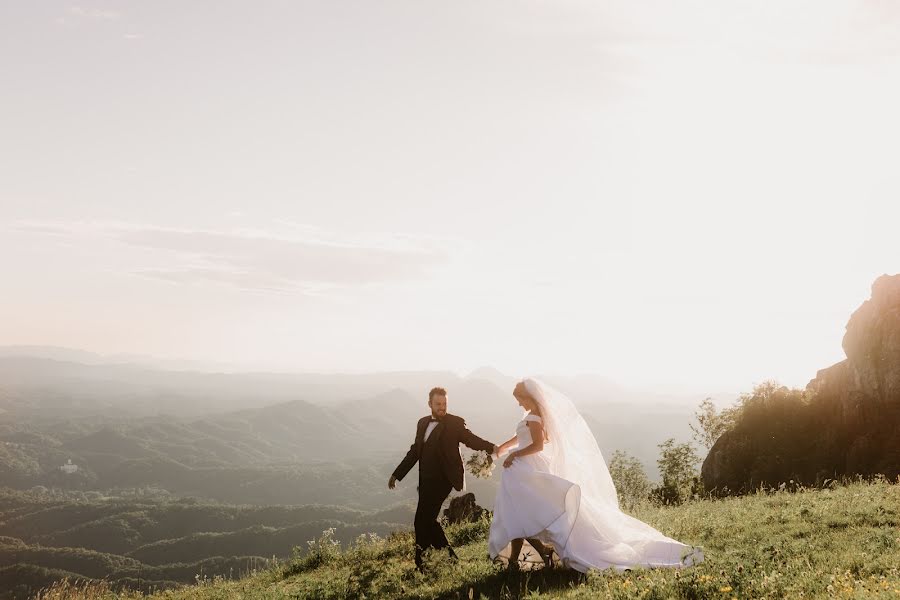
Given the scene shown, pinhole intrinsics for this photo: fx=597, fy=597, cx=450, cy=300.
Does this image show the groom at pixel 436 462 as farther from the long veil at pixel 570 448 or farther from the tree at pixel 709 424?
the tree at pixel 709 424

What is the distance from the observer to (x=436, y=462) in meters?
11.0

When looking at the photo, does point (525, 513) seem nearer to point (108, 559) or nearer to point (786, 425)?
point (786, 425)

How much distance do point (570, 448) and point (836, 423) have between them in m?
26.4

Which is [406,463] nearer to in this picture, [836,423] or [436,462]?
[436,462]

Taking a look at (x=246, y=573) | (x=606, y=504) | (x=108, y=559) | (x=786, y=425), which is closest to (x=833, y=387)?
(x=786, y=425)

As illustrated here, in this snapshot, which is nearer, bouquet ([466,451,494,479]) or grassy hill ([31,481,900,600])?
grassy hill ([31,481,900,600])

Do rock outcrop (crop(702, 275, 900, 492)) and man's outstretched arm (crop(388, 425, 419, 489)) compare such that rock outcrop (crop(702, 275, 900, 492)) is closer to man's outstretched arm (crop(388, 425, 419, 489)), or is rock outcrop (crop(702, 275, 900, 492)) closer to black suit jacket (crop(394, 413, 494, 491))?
black suit jacket (crop(394, 413, 494, 491))

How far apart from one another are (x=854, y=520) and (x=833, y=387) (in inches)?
959

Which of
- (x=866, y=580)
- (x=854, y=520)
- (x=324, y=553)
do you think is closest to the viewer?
(x=866, y=580)

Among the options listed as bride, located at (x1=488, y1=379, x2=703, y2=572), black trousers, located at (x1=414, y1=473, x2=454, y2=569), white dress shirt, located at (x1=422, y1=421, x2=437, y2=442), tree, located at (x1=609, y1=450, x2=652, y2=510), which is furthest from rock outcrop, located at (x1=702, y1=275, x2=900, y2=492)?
white dress shirt, located at (x1=422, y1=421, x2=437, y2=442)

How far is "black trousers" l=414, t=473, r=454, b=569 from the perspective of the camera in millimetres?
10930

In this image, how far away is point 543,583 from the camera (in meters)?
8.59

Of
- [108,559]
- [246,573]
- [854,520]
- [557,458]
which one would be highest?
[557,458]

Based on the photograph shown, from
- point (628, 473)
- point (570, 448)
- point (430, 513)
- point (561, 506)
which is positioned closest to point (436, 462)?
point (430, 513)
